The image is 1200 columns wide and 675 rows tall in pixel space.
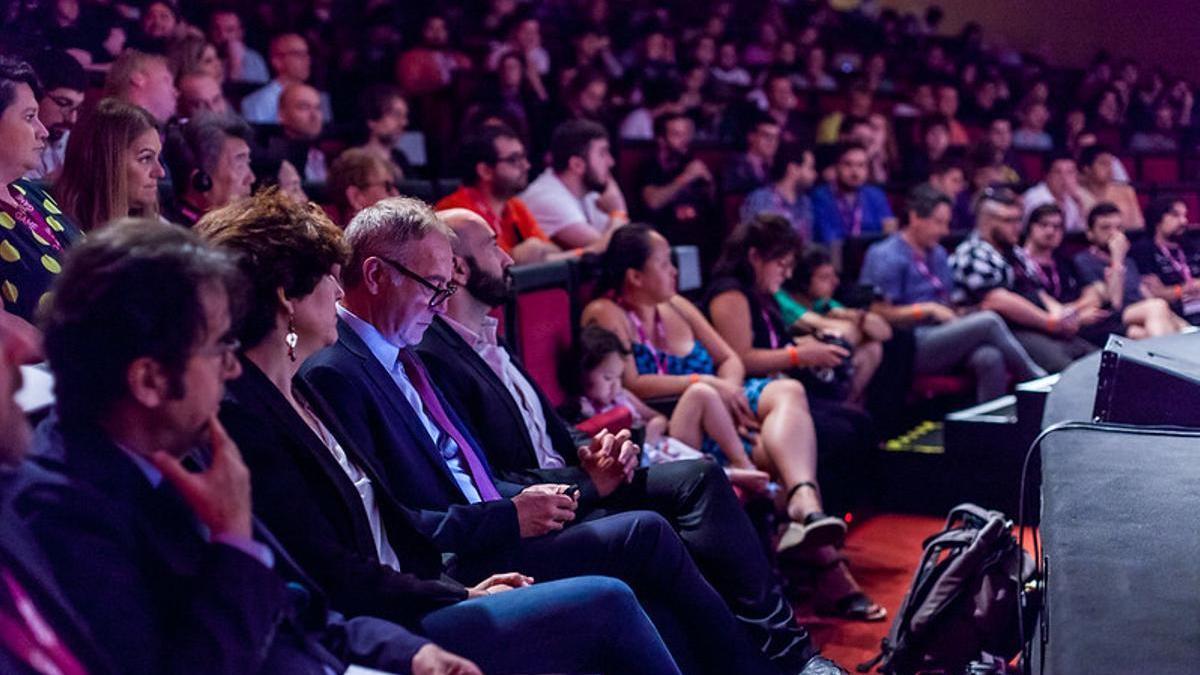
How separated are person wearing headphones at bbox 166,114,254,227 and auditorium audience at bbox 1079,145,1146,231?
14.9 ft

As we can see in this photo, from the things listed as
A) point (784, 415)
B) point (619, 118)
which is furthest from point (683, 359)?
point (619, 118)

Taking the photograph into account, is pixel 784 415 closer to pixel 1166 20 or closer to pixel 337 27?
pixel 337 27

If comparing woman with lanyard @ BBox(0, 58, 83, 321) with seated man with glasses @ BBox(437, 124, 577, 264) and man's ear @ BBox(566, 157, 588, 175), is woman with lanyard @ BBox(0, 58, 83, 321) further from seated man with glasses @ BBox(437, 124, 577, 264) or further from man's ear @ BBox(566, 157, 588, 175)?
man's ear @ BBox(566, 157, 588, 175)

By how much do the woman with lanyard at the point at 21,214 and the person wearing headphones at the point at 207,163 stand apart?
0.55 meters

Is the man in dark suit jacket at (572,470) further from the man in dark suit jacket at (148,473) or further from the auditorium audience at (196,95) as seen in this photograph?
the auditorium audience at (196,95)

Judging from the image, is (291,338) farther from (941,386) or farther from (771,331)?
(941,386)

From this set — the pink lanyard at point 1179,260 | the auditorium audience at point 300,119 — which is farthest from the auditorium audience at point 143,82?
the pink lanyard at point 1179,260

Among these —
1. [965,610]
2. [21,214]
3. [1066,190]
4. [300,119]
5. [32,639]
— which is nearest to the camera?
[32,639]

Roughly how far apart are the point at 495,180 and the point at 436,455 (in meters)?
1.73

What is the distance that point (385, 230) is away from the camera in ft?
6.02

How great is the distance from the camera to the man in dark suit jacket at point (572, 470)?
2100mm

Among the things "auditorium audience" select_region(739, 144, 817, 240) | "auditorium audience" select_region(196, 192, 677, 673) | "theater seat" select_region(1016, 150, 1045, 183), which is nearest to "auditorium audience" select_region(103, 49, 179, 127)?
"auditorium audience" select_region(196, 192, 677, 673)

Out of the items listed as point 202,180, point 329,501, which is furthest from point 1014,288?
point 329,501

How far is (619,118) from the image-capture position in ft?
18.1
